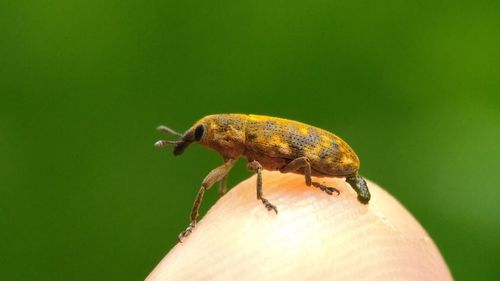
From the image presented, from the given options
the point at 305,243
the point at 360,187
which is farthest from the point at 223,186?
the point at 305,243

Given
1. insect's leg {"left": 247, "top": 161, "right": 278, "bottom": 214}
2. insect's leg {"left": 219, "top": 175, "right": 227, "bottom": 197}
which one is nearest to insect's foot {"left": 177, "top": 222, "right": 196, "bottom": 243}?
insect's leg {"left": 247, "top": 161, "right": 278, "bottom": 214}

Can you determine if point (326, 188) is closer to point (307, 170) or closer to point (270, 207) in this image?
point (307, 170)

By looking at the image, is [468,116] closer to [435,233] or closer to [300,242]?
[435,233]

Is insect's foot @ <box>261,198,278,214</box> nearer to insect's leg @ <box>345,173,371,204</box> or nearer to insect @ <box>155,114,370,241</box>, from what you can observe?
insect @ <box>155,114,370,241</box>

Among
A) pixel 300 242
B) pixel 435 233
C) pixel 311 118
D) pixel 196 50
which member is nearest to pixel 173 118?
pixel 196 50

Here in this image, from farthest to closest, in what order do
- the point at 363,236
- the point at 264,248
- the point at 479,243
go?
the point at 479,243 → the point at 363,236 → the point at 264,248

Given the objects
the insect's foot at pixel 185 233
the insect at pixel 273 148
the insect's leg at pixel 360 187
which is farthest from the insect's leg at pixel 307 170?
the insect's foot at pixel 185 233
